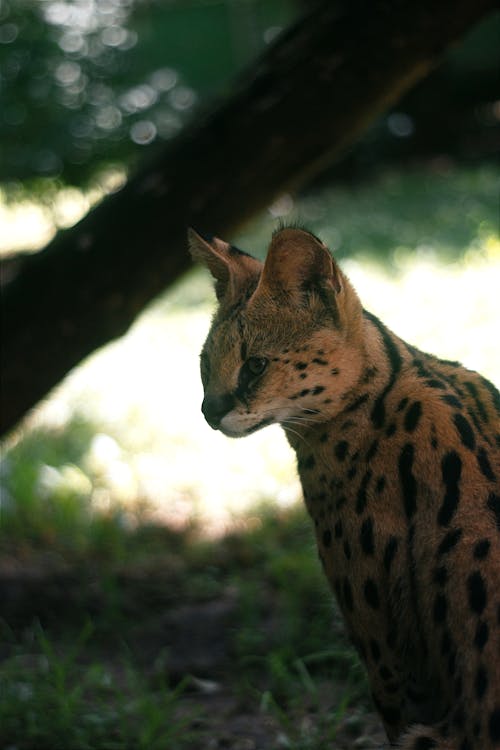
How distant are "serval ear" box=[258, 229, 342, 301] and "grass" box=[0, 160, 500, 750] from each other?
56 centimetres

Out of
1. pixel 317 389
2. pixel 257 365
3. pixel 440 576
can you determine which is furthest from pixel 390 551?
pixel 257 365

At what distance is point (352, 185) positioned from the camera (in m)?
10.6

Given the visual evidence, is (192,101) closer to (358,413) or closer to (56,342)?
(56,342)

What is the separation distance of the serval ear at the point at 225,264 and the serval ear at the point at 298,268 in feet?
0.64

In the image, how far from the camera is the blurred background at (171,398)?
4.25 metres

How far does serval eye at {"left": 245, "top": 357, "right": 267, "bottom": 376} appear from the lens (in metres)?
2.95

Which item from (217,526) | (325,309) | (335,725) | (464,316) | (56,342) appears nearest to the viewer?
(325,309)

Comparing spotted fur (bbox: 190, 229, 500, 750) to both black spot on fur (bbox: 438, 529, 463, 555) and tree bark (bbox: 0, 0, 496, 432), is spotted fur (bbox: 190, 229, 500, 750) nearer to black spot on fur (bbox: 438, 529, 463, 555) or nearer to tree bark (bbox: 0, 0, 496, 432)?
black spot on fur (bbox: 438, 529, 463, 555)

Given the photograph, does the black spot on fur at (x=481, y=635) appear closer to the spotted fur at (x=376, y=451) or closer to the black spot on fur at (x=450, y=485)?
the spotted fur at (x=376, y=451)

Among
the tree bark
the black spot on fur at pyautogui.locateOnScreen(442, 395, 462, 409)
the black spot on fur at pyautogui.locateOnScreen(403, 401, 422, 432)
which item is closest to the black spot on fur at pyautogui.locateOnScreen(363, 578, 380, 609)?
the black spot on fur at pyautogui.locateOnScreen(403, 401, 422, 432)

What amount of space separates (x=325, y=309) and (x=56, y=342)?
2042mm

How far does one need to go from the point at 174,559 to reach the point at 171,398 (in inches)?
77.3

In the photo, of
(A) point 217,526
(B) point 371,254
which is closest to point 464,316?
(B) point 371,254

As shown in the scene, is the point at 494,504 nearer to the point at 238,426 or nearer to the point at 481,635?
the point at 481,635
